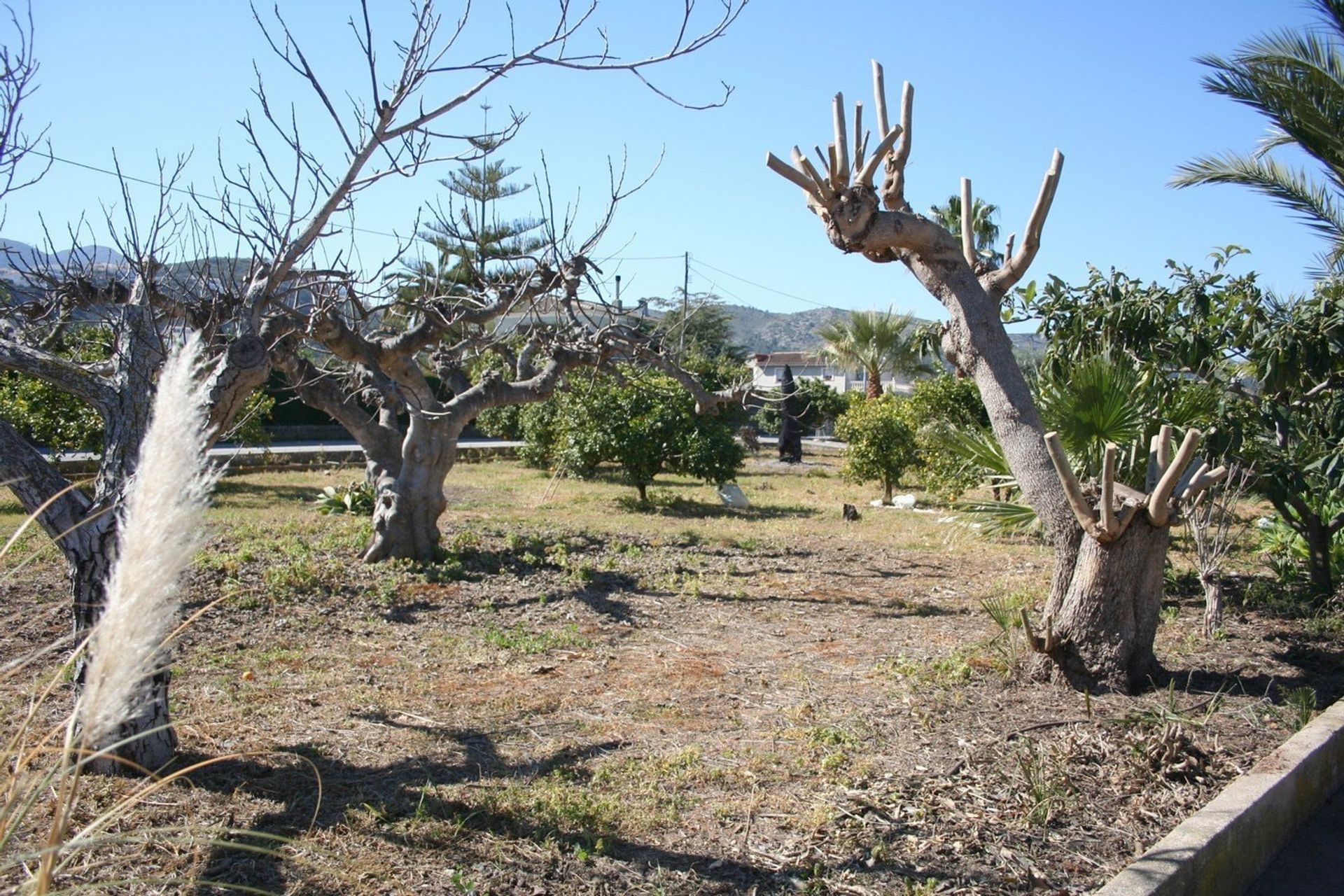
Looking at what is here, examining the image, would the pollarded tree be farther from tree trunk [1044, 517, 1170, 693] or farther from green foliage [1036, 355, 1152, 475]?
green foliage [1036, 355, 1152, 475]

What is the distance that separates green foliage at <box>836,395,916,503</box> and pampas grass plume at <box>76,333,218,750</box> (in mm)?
16151

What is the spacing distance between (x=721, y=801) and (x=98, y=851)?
2.30 m

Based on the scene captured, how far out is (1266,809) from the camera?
4148 millimetres

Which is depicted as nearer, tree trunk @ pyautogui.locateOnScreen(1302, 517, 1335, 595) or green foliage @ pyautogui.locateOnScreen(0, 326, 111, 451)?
tree trunk @ pyautogui.locateOnScreen(1302, 517, 1335, 595)

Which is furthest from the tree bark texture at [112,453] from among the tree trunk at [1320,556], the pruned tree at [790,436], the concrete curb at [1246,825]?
the pruned tree at [790,436]

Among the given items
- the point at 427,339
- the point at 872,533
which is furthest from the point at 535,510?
the point at 427,339

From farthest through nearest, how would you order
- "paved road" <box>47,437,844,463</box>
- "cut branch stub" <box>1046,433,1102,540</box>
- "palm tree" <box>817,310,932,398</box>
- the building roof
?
1. the building roof
2. "palm tree" <box>817,310,932,398</box>
3. "paved road" <box>47,437,844,463</box>
4. "cut branch stub" <box>1046,433,1102,540</box>

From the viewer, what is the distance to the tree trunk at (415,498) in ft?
30.4

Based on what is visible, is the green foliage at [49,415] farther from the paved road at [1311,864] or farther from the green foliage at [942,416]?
the paved road at [1311,864]

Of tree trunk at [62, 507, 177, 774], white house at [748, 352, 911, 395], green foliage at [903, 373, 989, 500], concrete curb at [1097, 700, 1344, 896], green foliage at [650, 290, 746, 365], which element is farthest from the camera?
white house at [748, 352, 911, 395]

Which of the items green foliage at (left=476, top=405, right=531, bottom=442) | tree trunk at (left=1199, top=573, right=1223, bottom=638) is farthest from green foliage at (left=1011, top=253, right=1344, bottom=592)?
green foliage at (left=476, top=405, right=531, bottom=442)

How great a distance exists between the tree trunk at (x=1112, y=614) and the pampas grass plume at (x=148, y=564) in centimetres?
484

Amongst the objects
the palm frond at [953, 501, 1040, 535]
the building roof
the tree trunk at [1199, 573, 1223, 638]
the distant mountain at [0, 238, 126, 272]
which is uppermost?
Result: the building roof

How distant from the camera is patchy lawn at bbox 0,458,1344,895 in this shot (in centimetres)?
368
